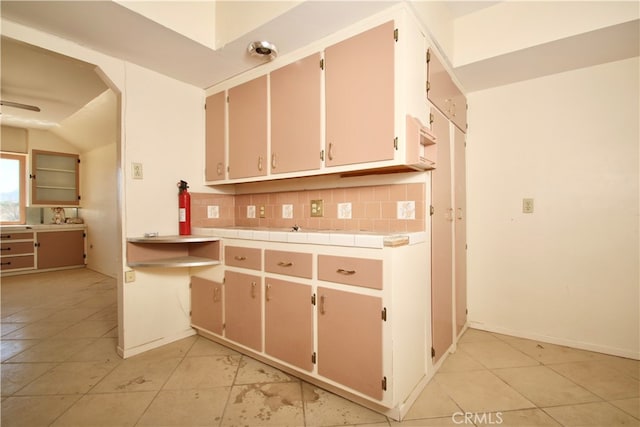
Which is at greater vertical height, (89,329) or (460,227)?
(460,227)

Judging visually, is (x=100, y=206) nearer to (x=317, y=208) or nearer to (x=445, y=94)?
(x=317, y=208)

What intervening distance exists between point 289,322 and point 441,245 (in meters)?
1.19

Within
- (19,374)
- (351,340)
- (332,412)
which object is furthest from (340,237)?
(19,374)

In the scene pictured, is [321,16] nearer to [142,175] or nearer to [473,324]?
[142,175]

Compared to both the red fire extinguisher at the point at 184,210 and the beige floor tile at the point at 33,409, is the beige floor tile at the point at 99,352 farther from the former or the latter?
the red fire extinguisher at the point at 184,210

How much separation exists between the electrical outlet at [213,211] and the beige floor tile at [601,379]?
3.02 meters

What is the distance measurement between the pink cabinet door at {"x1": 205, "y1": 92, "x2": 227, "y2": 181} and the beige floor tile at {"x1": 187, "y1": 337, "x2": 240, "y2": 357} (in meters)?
1.45

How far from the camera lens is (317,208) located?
93.4 inches

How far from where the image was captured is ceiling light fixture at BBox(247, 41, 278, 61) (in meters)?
1.96

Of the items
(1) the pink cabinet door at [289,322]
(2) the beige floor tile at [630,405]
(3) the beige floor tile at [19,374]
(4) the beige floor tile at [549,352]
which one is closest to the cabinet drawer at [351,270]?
(1) the pink cabinet door at [289,322]

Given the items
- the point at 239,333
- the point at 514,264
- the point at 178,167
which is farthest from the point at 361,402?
the point at 178,167

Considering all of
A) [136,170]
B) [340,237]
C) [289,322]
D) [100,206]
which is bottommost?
[289,322]

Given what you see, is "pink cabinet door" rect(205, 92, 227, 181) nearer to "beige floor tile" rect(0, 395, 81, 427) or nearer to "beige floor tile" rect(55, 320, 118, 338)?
"beige floor tile" rect(55, 320, 118, 338)

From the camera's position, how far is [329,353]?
1646mm
